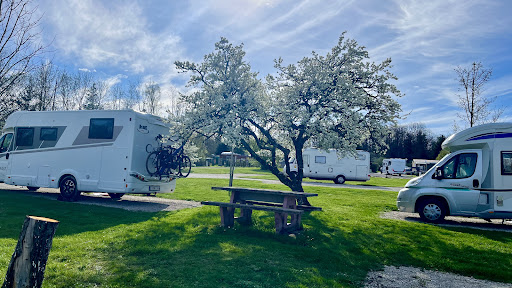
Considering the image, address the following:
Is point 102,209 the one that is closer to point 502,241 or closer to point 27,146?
point 27,146

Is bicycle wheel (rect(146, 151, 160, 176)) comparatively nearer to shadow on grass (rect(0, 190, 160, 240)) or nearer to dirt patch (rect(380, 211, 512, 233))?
shadow on grass (rect(0, 190, 160, 240))

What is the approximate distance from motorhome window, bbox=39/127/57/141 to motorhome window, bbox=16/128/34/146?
46 centimetres

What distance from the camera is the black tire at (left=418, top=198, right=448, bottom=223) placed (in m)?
9.39

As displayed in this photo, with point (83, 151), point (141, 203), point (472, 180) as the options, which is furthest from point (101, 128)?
point (472, 180)

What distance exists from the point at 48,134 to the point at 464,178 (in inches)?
531

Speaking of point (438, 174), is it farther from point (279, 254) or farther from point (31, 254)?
point (31, 254)

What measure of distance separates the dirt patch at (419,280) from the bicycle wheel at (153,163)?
8219 millimetres

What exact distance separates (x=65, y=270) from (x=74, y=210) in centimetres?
559

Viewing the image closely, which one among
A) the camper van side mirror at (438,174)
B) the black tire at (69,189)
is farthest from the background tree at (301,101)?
the black tire at (69,189)

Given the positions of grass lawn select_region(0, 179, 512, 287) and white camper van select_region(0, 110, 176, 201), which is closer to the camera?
grass lawn select_region(0, 179, 512, 287)

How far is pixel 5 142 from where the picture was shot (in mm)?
12453

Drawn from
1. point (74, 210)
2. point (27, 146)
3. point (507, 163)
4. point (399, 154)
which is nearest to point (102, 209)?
point (74, 210)

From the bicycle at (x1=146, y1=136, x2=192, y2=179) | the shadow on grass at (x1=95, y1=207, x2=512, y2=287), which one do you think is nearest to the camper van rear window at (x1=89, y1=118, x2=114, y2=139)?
the bicycle at (x1=146, y1=136, x2=192, y2=179)

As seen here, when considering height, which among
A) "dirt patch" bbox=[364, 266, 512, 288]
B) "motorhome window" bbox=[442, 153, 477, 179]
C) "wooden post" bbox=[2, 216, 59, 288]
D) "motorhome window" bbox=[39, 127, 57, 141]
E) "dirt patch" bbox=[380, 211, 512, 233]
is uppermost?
"motorhome window" bbox=[39, 127, 57, 141]
